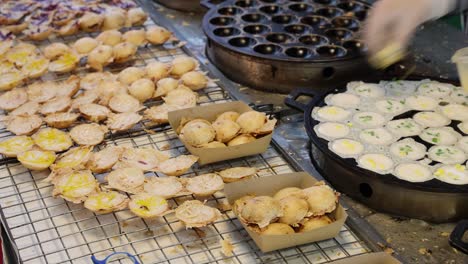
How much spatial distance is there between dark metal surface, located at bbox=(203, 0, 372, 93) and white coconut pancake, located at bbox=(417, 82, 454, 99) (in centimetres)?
27

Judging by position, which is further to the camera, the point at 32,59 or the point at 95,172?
the point at 32,59

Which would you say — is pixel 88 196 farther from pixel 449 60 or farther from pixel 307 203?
pixel 449 60

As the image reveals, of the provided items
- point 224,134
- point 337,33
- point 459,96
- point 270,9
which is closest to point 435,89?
point 459,96

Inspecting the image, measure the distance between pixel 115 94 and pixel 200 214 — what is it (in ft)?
3.10

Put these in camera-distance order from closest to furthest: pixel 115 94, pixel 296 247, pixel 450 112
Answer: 1. pixel 296 247
2. pixel 450 112
3. pixel 115 94

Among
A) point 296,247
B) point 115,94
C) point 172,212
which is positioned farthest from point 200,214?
point 115,94

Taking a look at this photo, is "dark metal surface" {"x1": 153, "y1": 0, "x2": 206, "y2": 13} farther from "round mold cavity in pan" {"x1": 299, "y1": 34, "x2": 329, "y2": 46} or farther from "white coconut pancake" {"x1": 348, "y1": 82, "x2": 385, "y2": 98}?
"white coconut pancake" {"x1": 348, "y1": 82, "x2": 385, "y2": 98}

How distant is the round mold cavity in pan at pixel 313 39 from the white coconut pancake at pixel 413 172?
96 cm

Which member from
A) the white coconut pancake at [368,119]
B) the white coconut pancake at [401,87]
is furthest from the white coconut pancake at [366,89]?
the white coconut pancake at [368,119]

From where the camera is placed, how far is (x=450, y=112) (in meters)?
2.48

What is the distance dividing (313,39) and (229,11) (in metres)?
0.54

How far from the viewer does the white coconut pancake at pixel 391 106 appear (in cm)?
250

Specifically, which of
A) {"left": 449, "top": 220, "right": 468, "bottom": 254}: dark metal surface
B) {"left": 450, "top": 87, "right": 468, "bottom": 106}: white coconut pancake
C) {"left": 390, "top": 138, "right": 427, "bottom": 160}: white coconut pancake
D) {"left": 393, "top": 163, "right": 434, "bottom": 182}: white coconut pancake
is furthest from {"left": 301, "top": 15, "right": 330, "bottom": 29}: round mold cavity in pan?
{"left": 449, "top": 220, "right": 468, "bottom": 254}: dark metal surface

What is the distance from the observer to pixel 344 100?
8.41 feet
